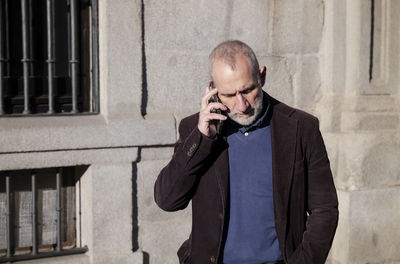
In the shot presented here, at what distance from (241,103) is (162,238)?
243 centimetres

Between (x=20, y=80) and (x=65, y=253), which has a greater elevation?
(x=20, y=80)

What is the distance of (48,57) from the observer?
4.64 m

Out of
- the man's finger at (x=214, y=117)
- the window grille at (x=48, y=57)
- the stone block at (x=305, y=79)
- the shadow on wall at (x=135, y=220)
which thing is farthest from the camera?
the stone block at (x=305, y=79)

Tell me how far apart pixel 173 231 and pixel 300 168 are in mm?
2255

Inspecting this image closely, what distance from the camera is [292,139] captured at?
2.87 meters

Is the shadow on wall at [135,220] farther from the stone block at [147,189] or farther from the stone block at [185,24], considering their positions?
the stone block at [185,24]

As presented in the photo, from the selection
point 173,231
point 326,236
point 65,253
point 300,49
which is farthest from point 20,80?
point 326,236

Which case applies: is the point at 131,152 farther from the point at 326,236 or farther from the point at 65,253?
the point at 326,236

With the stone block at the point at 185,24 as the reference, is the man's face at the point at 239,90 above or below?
below

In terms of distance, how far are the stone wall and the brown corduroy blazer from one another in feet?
5.92

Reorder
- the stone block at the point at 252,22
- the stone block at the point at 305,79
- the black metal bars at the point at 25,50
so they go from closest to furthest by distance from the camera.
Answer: the black metal bars at the point at 25,50 < the stone block at the point at 252,22 < the stone block at the point at 305,79


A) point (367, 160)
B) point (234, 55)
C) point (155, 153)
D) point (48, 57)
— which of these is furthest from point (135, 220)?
point (234, 55)

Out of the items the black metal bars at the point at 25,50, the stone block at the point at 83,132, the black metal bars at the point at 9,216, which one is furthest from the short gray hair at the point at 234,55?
the black metal bars at the point at 9,216

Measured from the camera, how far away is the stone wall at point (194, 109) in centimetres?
464
